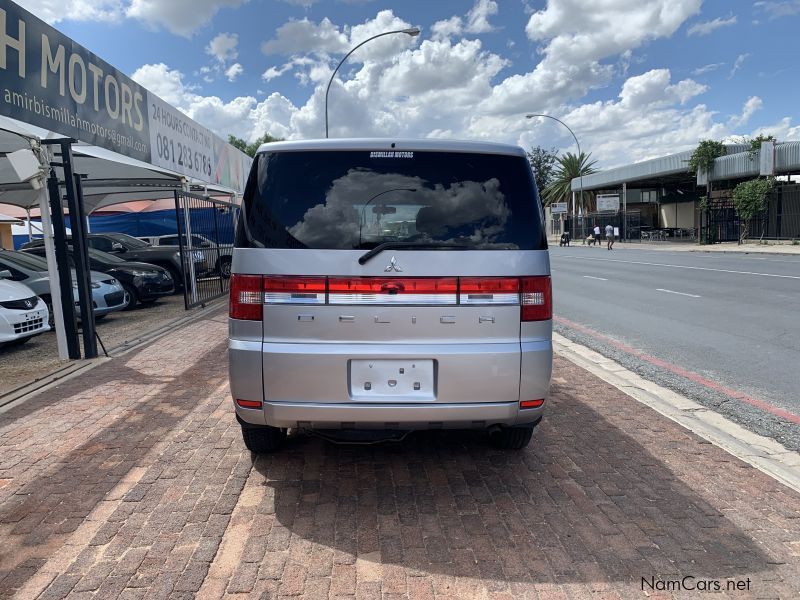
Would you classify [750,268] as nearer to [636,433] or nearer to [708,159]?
[636,433]

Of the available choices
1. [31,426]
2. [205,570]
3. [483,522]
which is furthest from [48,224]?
[483,522]

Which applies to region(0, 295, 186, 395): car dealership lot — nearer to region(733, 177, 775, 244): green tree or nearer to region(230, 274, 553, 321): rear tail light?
region(230, 274, 553, 321): rear tail light

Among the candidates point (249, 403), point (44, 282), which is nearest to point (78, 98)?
point (44, 282)

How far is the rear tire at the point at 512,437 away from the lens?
4.04m

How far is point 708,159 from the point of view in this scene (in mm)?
34406

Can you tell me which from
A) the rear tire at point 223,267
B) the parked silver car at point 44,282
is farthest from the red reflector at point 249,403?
the rear tire at point 223,267

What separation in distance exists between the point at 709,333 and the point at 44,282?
10302mm

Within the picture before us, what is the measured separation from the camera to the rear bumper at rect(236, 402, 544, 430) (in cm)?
329

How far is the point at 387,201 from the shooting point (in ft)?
10.9

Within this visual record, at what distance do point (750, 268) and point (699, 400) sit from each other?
14831 mm

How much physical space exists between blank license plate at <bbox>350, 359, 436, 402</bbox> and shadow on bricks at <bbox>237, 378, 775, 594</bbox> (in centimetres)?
66

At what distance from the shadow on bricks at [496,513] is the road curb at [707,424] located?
0.65 m

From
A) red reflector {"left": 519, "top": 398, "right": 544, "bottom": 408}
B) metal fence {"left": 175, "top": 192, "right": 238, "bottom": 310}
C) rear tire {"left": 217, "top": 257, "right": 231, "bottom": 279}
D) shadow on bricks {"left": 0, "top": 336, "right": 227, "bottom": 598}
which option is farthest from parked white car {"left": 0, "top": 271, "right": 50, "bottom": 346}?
red reflector {"left": 519, "top": 398, "right": 544, "bottom": 408}

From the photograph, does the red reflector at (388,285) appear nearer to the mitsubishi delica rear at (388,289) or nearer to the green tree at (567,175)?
the mitsubishi delica rear at (388,289)
